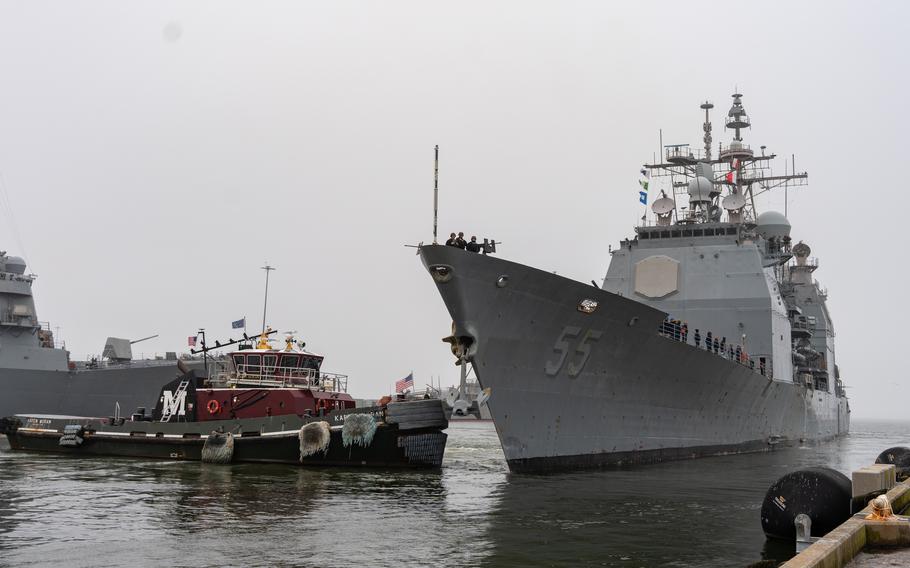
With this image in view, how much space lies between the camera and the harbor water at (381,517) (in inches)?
406

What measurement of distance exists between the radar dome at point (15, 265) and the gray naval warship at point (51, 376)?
0.71 meters

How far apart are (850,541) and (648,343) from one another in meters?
13.2

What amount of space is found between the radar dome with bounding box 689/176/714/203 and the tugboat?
15.8 meters

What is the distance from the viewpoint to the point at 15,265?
42.6m

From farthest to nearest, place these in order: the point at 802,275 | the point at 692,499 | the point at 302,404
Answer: the point at 802,275, the point at 302,404, the point at 692,499

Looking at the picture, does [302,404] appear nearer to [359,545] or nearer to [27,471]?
[27,471]

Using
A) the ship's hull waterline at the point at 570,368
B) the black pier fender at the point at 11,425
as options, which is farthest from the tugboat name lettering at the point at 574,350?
the black pier fender at the point at 11,425

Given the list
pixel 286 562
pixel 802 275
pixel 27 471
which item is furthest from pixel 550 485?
pixel 802 275

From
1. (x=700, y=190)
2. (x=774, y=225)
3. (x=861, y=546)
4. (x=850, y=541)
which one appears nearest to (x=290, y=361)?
(x=700, y=190)

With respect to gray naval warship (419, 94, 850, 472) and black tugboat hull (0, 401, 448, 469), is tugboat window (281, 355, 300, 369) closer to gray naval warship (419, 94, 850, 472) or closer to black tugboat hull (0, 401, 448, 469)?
black tugboat hull (0, 401, 448, 469)

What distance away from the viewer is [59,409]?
3994 cm

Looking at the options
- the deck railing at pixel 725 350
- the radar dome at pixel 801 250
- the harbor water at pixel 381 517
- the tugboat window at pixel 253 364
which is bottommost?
the harbor water at pixel 381 517

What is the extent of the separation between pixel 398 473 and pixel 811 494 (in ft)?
39.7

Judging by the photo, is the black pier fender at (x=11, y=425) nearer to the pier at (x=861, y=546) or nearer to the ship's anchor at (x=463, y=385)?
the ship's anchor at (x=463, y=385)
